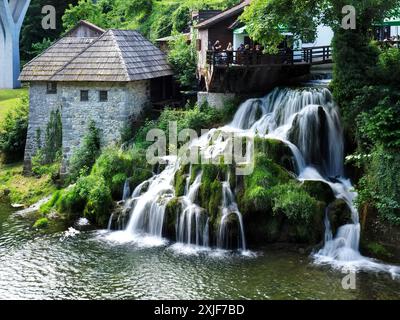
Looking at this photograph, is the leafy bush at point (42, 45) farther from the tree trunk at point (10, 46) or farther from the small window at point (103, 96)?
the small window at point (103, 96)

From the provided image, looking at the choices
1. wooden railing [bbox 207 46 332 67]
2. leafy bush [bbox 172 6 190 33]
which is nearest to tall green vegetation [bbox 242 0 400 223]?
wooden railing [bbox 207 46 332 67]

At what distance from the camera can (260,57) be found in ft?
93.4

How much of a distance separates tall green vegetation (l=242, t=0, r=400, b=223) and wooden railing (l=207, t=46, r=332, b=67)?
6.10 ft

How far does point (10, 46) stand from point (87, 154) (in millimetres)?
21133

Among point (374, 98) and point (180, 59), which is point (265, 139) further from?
point (180, 59)

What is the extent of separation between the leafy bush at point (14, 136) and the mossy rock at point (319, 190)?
16.9 metres

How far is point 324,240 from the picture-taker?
21.8 m

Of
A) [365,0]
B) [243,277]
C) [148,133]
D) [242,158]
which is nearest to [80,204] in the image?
[148,133]

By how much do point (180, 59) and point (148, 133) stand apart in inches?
250

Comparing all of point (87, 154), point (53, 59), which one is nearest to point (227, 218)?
point (87, 154)

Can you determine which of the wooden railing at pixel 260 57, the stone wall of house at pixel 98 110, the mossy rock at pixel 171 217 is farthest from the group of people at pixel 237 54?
the mossy rock at pixel 171 217

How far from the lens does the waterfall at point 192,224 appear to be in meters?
22.6

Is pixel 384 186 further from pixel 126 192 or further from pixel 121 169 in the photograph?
pixel 121 169

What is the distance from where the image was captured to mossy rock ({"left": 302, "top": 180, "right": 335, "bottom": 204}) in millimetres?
22484
